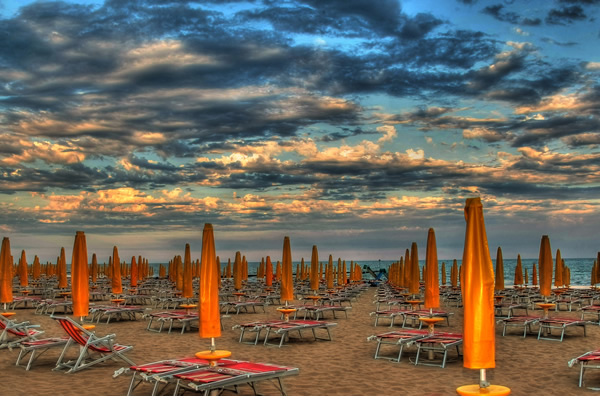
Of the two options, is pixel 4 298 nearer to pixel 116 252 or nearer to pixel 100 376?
pixel 116 252

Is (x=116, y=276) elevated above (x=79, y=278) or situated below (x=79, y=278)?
below

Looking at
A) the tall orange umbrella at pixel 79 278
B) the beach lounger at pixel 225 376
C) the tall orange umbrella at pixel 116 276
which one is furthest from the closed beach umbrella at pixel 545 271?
the tall orange umbrella at pixel 116 276

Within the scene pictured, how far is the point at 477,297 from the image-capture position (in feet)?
17.5

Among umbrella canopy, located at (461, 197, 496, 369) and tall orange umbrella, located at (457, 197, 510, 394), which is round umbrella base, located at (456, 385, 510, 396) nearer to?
tall orange umbrella, located at (457, 197, 510, 394)

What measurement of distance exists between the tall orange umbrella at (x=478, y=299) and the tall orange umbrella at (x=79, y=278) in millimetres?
7652

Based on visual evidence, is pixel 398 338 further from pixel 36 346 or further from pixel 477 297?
pixel 36 346

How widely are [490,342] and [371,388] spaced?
3.26 meters

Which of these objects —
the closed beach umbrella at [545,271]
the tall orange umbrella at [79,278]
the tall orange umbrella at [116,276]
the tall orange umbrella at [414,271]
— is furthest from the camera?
the tall orange umbrella at [116,276]

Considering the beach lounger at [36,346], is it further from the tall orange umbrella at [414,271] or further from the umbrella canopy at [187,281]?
the tall orange umbrella at [414,271]

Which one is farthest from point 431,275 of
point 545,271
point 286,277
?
point 545,271

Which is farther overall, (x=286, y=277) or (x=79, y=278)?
(x=286, y=277)

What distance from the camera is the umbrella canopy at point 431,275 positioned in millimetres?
11914

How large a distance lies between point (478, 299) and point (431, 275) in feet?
22.4

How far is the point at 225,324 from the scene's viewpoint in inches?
648
